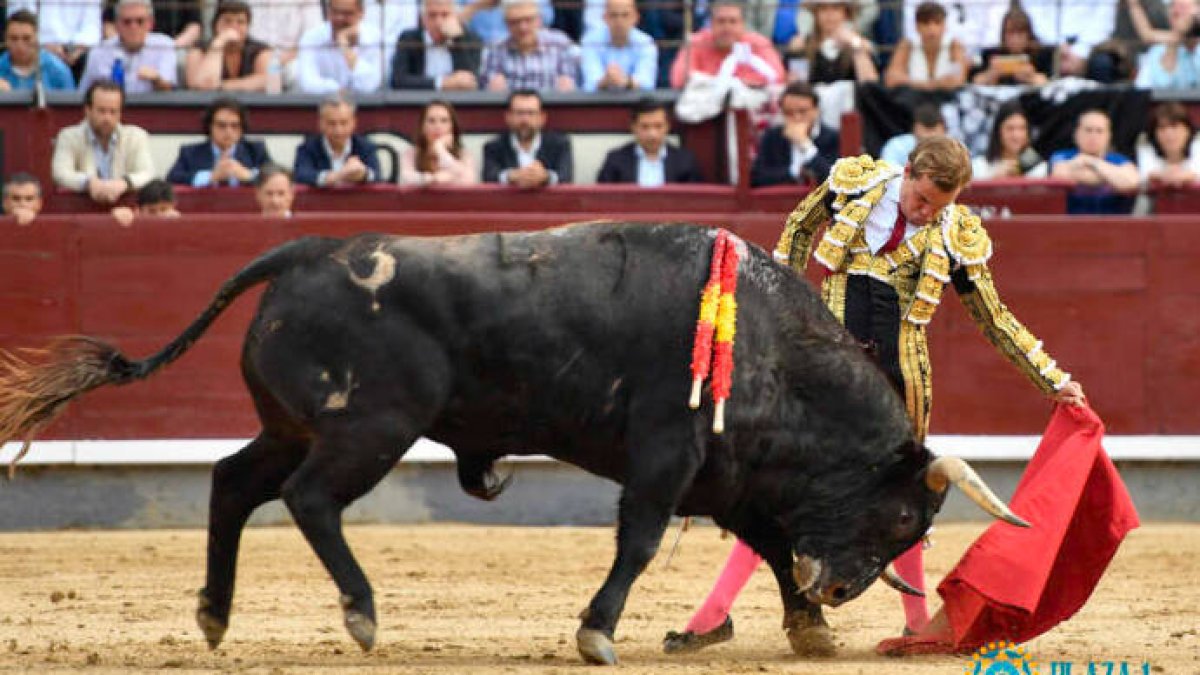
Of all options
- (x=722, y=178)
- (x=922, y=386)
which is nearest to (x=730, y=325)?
(x=922, y=386)

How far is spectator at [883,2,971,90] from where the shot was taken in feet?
33.5

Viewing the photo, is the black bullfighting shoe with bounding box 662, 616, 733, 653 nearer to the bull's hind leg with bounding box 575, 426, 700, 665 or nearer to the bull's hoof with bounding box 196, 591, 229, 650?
the bull's hind leg with bounding box 575, 426, 700, 665

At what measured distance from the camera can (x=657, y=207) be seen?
31.5 feet

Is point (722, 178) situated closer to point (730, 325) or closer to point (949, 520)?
point (949, 520)

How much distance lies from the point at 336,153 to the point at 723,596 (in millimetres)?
4309

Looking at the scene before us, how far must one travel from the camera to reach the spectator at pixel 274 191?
30.2 ft

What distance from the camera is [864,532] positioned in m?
5.73

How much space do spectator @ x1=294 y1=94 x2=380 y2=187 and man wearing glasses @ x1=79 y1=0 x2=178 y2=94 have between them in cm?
84

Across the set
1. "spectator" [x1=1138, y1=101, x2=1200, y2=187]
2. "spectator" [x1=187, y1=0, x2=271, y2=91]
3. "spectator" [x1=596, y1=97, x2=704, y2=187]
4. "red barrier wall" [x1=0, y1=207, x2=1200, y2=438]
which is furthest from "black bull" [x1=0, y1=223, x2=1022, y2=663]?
"spectator" [x1=187, y1=0, x2=271, y2=91]

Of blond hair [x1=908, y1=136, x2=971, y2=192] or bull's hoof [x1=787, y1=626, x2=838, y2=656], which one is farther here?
bull's hoof [x1=787, y1=626, x2=838, y2=656]

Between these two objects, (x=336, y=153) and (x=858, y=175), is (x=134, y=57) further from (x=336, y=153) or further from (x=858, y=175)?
(x=858, y=175)

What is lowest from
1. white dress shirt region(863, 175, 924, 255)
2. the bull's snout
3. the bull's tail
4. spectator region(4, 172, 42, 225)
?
the bull's snout

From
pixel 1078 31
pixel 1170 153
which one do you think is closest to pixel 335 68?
pixel 1078 31

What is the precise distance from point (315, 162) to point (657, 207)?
58.9 inches
